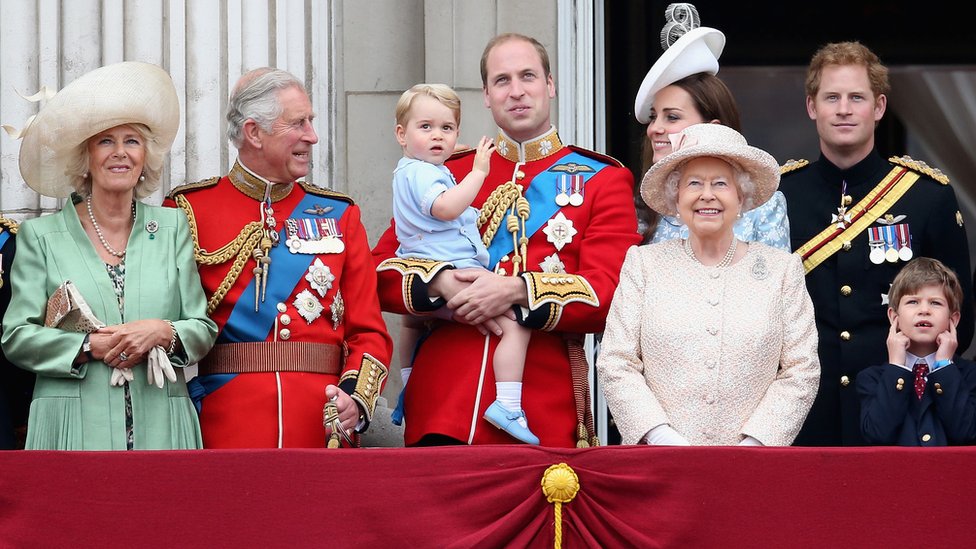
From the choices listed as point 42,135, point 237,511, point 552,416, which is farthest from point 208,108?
point 237,511

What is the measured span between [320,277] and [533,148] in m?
0.76

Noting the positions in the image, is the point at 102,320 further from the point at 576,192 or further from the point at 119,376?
the point at 576,192

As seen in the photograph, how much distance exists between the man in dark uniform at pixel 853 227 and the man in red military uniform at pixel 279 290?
4.29 ft

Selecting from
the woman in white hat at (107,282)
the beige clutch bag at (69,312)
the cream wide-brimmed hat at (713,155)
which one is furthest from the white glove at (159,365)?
the cream wide-brimmed hat at (713,155)

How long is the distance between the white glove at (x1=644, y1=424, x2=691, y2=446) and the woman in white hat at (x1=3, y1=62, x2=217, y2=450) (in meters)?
1.22

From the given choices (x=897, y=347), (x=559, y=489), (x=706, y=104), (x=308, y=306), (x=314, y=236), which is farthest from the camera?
(x=706, y=104)

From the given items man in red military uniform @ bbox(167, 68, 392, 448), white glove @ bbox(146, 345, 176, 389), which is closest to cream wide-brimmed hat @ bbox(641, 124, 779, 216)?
man in red military uniform @ bbox(167, 68, 392, 448)

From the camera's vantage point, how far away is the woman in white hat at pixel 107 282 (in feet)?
15.5

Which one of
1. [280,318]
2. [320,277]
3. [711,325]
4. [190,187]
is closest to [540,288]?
[711,325]

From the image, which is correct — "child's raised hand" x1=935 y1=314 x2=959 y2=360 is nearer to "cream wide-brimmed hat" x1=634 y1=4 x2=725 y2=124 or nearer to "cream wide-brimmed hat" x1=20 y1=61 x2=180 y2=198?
"cream wide-brimmed hat" x1=634 y1=4 x2=725 y2=124

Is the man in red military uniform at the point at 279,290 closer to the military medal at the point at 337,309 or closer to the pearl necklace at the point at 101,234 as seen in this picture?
the military medal at the point at 337,309

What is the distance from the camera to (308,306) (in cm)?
504

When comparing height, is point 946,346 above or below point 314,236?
below

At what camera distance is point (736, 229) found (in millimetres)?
5227
